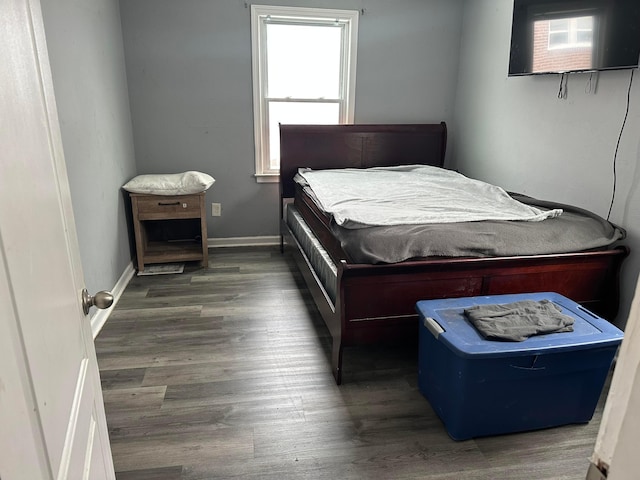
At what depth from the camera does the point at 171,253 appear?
11.9 feet

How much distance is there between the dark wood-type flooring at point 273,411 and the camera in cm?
165

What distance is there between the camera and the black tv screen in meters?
2.23

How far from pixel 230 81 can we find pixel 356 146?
123 centimetres

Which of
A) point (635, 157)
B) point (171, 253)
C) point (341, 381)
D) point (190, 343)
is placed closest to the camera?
point (341, 381)

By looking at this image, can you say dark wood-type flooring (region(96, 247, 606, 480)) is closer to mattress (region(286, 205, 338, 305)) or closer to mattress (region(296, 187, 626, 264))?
mattress (region(286, 205, 338, 305))

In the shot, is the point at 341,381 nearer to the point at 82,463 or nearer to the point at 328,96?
the point at 82,463

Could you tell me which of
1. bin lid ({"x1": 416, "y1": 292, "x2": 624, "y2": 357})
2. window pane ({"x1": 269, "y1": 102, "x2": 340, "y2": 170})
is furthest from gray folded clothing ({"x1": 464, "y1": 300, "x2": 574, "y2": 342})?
window pane ({"x1": 269, "y1": 102, "x2": 340, "y2": 170})

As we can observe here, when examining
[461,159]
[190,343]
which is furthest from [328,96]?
[190,343]

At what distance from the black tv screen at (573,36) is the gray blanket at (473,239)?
0.86 meters

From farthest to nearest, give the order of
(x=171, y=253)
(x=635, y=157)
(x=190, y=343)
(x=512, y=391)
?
1. (x=171, y=253)
2. (x=190, y=343)
3. (x=635, y=157)
4. (x=512, y=391)

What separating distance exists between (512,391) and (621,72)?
71.7 inches

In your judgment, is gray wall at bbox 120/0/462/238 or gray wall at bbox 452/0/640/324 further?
gray wall at bbox 120/0/462/238

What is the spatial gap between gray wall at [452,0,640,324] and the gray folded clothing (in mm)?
791

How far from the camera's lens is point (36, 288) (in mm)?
633
